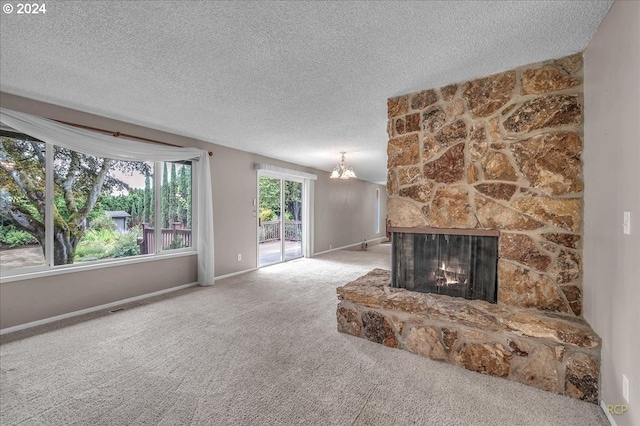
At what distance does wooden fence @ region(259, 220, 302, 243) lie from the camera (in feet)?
18.9

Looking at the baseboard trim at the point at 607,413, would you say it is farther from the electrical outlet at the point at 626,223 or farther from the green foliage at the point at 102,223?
the green foliage at the point at 102,223

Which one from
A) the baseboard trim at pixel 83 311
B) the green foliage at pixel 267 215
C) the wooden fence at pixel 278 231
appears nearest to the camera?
the baseboard trim at pixel 83 311

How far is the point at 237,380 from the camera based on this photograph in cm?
191

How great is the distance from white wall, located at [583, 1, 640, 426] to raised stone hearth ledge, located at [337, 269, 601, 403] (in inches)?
4.9

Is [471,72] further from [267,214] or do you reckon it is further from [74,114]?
[267,214]

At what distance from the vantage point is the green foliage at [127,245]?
139 inches

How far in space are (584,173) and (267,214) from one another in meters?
4.94

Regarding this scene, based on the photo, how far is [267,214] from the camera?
5.80 m

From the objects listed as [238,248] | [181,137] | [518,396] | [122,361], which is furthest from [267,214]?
[518,396]

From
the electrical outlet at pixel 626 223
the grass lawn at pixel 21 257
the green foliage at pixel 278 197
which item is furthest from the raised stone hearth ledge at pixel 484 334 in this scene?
the green foliage at pixel 278 197

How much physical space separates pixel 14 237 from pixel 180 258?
1752mm

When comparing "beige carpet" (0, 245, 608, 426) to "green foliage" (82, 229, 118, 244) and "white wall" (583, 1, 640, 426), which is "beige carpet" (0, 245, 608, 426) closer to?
"white wall" (583, 1, 640, 426)

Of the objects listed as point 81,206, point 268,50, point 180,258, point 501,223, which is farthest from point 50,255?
point 501,223

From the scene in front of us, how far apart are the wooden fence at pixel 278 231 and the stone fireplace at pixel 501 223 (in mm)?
3421
